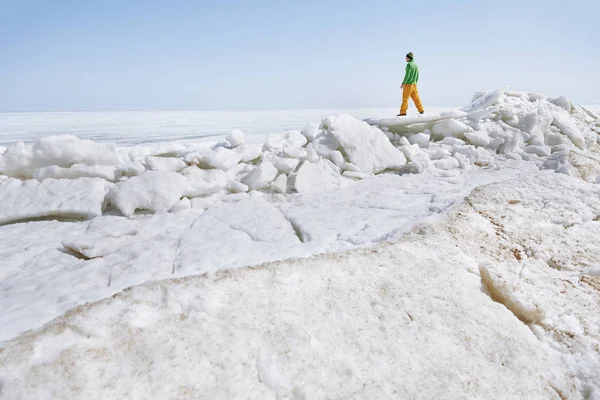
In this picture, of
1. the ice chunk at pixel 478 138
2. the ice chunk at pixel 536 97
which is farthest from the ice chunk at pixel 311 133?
the ice chunk at pixel 536 97


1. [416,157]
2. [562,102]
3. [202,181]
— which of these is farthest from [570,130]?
[202,181]

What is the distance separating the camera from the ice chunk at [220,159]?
12.2 ft

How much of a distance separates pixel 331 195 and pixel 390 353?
7.37ft

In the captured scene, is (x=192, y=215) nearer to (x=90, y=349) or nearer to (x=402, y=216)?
(x=402, y=216)

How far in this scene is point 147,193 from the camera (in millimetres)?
3031

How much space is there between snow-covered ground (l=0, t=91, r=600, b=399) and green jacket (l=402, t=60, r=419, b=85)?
11.3 ft

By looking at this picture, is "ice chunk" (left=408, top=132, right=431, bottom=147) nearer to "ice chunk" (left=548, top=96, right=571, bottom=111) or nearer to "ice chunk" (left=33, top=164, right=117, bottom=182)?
"ice chunk" (left=548, top=96, right=571, bottom=111)

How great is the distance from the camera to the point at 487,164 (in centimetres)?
Result: 500

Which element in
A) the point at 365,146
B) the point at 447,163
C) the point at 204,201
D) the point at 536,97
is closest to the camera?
the point at 204,201

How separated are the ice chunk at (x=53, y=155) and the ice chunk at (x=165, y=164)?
1.01 ft

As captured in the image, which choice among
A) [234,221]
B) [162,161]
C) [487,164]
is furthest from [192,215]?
[487,164]

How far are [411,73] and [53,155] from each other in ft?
18.6

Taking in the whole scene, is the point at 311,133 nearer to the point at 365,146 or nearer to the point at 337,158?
the point at 337,158

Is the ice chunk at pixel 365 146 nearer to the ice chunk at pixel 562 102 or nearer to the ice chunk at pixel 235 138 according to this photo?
the ice chunk at pixel 235 138
